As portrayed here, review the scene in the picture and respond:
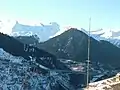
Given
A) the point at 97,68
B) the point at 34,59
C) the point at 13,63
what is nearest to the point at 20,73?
the point at 13,63

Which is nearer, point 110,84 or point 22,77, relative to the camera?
point 110,84

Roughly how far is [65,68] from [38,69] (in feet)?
88.6

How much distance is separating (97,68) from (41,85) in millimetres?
58254

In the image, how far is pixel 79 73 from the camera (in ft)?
583

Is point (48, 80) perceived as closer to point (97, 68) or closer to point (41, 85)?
point (41, 85)

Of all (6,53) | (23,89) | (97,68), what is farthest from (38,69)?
(97,68)

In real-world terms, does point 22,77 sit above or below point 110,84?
above

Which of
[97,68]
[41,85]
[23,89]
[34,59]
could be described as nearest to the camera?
[23,89]

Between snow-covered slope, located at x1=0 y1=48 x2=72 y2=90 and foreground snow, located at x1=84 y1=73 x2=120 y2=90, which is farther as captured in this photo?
snow-covered slope, located at x1=0 y1=48 x2=72 y2=90

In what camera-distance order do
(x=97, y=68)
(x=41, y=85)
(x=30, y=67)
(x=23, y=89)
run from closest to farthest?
(x=23, y=89), (x=41, y=85), (x=30, y=67), (x=97, y=68)

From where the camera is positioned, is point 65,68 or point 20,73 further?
point 65,68

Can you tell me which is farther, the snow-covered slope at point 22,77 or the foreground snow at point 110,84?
the snow-covered slope at point 22,77

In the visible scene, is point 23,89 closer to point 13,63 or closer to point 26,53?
point 13,63

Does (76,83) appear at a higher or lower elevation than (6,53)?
lower
